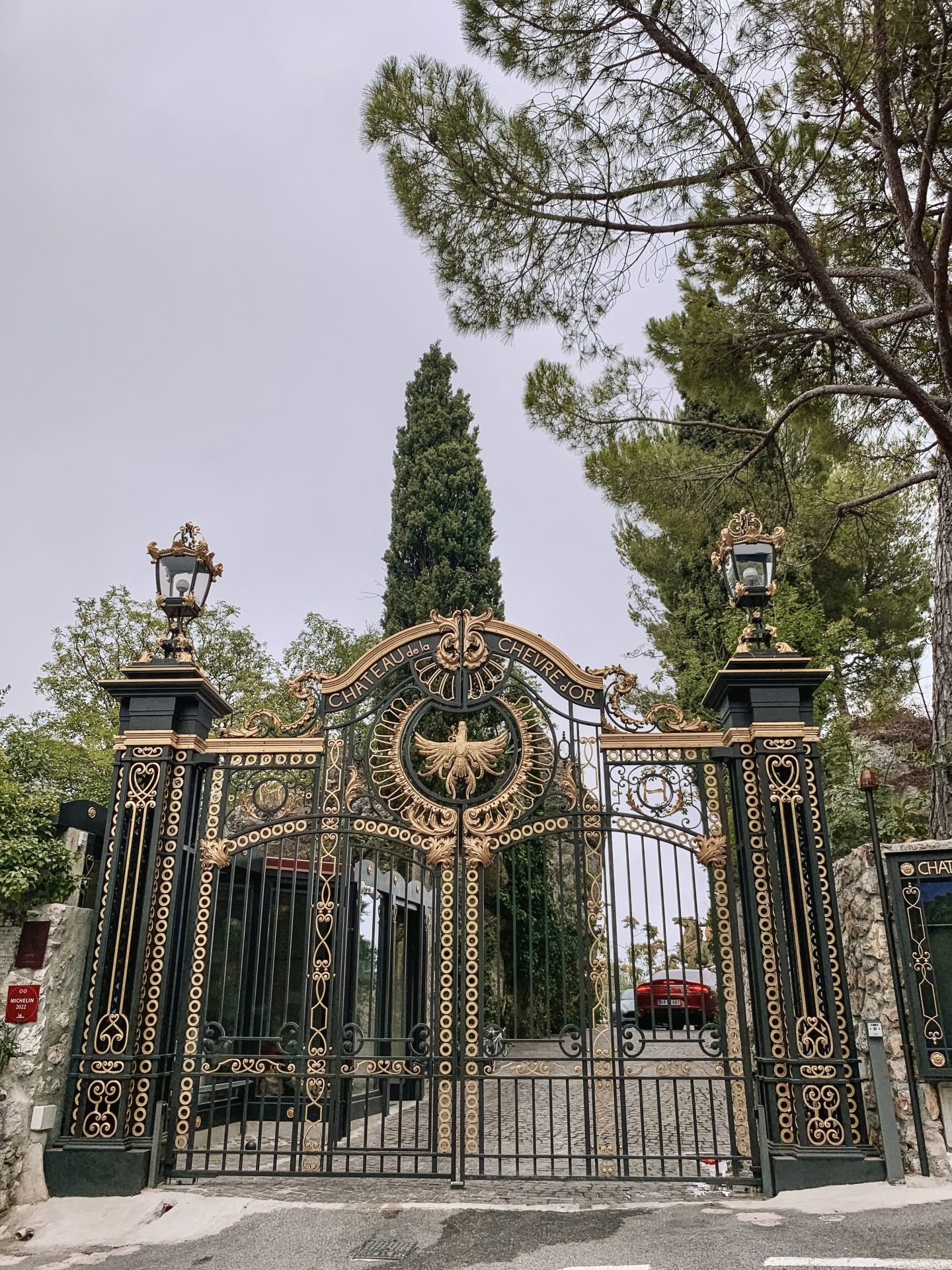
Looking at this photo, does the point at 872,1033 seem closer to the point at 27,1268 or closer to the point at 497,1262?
the point at 497,1262

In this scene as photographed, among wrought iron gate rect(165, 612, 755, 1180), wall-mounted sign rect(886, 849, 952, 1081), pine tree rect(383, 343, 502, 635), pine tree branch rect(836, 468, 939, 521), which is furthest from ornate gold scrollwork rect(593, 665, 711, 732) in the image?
pine tree rect(383, 343, 502, 635)

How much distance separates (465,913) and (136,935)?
2097 millimetres

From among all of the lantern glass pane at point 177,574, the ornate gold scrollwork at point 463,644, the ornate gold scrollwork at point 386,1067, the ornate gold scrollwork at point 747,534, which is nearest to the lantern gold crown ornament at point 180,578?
the lantern glass pane at point 177,574

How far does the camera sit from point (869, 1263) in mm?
3787

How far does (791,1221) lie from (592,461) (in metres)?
7.05

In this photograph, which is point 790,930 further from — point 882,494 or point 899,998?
point 882,494

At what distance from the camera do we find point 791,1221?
4.42 metres

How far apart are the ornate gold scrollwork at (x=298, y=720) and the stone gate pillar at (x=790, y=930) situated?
2.77m

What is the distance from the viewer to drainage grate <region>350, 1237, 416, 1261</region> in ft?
13.6

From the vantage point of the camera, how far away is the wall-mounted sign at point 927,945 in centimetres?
482

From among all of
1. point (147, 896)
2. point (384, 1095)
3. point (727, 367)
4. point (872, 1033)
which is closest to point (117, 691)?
point (147, 896)

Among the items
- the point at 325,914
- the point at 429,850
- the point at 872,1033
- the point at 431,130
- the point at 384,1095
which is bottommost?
the point at 384,1095

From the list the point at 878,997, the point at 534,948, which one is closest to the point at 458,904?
the point at 878,997

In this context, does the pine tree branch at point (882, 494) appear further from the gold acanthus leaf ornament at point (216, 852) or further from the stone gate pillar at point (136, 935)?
the gold acanthus leaf ornament at point (216, 852)
